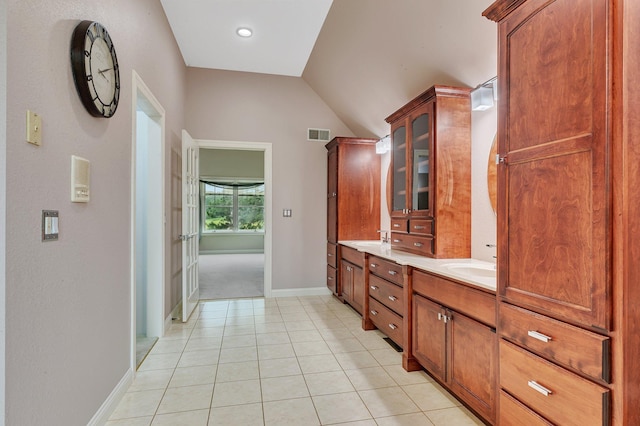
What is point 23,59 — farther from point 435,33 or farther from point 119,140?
point 435,33

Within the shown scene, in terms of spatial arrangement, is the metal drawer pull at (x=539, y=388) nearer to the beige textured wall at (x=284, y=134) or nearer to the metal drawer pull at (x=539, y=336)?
the metal drawer pull at (x=539, y=336)

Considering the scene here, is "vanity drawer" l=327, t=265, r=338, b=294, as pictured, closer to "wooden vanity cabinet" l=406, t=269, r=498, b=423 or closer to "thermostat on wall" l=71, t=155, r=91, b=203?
"wooden vanity cabinet" l=406, t=269, r=498, b=423

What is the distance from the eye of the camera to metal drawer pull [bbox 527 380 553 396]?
1.31 m

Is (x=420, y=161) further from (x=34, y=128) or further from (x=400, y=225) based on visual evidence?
(x=34, y=128)

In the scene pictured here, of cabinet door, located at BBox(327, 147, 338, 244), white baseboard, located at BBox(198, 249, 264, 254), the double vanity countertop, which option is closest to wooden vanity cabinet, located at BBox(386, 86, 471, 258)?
the double vanity countertop

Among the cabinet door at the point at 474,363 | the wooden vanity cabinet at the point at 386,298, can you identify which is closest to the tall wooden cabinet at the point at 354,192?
the wooden vanity cabinet at the point at 386,298

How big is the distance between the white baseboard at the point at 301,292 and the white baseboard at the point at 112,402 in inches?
98.9

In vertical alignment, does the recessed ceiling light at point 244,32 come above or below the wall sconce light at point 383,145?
above

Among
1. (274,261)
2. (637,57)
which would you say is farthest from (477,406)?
(274,261)

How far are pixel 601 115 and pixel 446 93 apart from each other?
164 cm

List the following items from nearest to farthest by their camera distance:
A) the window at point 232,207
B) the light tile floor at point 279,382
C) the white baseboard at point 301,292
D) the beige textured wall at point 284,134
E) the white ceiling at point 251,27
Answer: the light tile floor at point 279,382, the white ceiling at point 251,27, the beige textured wall at point 284,134, the white baseboard at point 301,292, the window at point 232,207

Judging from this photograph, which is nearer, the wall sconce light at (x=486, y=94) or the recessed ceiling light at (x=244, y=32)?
the wall sconce light at (x=486, y=94)

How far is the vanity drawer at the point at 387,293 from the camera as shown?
2.65 metres

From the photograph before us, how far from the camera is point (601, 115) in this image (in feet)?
3.62
